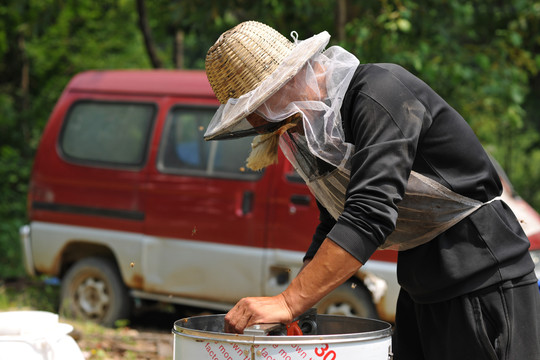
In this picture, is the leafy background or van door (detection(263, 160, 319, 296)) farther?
the leafy background

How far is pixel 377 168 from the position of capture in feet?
7.29

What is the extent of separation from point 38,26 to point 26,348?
7687 millimetres

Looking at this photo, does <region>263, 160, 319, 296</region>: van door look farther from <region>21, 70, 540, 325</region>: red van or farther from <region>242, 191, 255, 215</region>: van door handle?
<region>242, 191, 255, 215</region>: van door handle

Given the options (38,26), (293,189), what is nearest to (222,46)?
(293,189)

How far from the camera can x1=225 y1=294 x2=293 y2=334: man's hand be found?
7.29 ft

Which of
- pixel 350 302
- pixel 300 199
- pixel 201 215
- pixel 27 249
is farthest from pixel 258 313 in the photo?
pixel 27 249

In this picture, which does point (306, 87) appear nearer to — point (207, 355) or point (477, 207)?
point (477, 207)

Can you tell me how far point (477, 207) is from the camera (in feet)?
8.14

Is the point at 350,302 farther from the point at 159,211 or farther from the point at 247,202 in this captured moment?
the point at 159,211

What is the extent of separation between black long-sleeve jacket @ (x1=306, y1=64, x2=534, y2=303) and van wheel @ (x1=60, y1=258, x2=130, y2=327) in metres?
4.93

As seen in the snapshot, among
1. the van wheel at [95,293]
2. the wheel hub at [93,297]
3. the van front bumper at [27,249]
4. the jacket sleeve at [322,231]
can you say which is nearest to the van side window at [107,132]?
the van front bumper at [27,249]

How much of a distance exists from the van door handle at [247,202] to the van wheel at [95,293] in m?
1.60

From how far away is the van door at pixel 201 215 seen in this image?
6246mm

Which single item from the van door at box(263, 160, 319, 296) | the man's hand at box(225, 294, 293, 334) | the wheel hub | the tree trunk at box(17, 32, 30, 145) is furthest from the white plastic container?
the tree trunk at box(17, 32, 30, 145)
